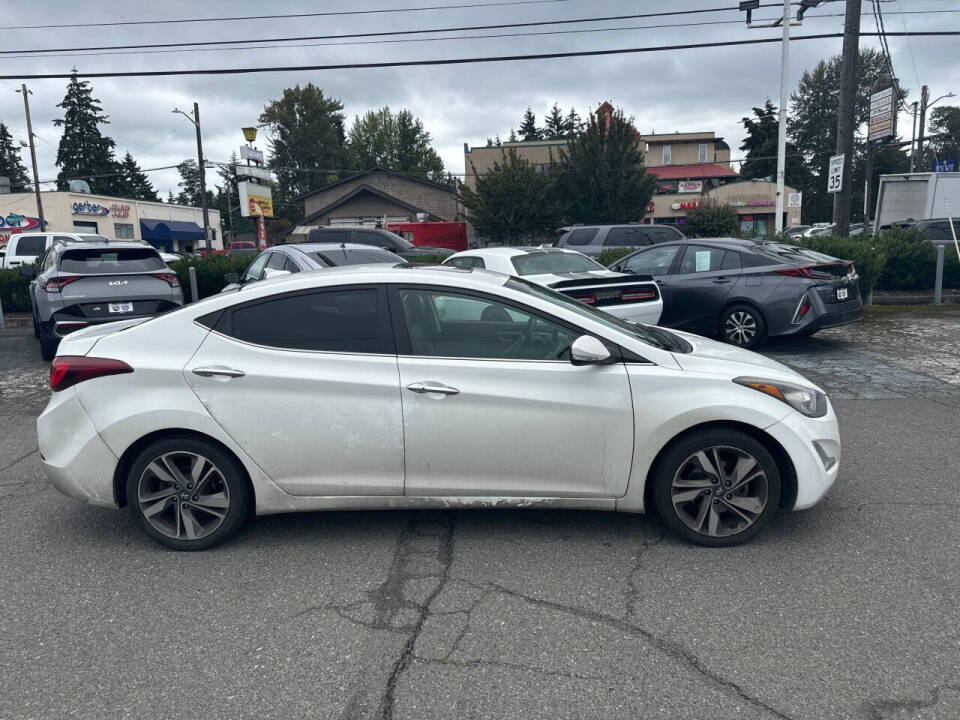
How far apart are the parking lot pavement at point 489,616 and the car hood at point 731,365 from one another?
0.89m

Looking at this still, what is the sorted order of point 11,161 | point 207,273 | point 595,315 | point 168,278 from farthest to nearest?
point 11,161 → point 207,273 → point 168,278 → point 595,315

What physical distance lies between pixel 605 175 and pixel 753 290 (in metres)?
27.5

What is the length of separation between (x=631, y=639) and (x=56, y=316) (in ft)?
29.9

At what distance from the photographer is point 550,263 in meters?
9.69

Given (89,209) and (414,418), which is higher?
(89,209)

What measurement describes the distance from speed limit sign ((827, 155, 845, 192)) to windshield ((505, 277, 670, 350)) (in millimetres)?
11924

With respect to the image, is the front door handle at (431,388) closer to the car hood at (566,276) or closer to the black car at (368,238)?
the car hood at (566,276)

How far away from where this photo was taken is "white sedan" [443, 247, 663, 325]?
8375mm

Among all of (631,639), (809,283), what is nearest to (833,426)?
(631,639)

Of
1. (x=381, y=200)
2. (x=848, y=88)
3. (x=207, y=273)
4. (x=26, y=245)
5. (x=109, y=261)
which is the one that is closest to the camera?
(x=109, y=261)

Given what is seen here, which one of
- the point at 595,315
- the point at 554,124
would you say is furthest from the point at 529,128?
the point at 595,315

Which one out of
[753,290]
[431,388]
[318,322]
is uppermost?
[318,322]

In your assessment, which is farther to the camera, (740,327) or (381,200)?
(381,200)

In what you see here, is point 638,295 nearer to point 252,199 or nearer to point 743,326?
point 743,326
